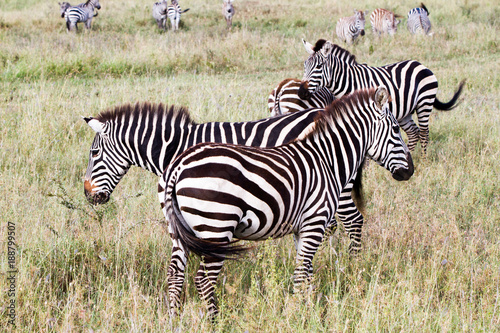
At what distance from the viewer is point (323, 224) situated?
3.50 meters

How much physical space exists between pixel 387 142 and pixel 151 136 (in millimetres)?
2000

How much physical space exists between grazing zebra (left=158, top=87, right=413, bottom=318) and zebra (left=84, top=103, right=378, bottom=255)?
23.8 inches

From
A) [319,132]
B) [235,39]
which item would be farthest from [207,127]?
[235,39]

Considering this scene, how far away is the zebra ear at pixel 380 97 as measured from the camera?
4094 millimetres

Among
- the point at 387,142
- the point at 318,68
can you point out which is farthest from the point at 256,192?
the point at 318,68

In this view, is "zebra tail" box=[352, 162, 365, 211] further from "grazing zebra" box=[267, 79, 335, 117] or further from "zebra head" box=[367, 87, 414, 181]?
"grazing zebra" box=[267, 79, 335, 117]

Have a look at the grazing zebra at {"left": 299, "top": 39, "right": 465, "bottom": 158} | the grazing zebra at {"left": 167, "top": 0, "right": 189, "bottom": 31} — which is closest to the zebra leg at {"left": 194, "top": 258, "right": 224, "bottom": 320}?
the grazing zebra at {"left": 299, "top": 39, "right": 465, "bottom": 158}

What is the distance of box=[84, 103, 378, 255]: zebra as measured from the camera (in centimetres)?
442

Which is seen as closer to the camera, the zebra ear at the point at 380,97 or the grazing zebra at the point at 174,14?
the zebra ear at the point at 380,97

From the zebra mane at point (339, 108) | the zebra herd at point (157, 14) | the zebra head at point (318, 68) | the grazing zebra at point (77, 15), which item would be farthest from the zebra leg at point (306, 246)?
the grazing zebra at point (77, 15)

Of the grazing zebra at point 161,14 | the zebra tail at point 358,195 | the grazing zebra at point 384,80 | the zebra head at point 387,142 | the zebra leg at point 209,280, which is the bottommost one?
the zebra leg at point 209,280

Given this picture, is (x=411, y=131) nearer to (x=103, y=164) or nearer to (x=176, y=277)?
(x=103, y=164)

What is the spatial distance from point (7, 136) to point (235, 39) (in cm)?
785

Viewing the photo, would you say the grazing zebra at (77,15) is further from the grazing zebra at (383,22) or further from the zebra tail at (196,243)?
the zebra tail at (196,243)
